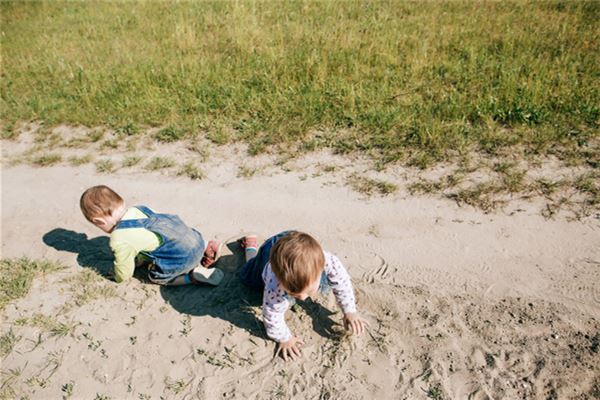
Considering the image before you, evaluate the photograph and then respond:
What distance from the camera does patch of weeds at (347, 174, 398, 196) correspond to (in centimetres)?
446

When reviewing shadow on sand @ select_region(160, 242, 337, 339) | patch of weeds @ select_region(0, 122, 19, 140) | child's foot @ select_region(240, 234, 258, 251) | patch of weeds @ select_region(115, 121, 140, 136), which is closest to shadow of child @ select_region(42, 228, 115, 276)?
shadow on sand @ select_region(160, 242, 337, 339)

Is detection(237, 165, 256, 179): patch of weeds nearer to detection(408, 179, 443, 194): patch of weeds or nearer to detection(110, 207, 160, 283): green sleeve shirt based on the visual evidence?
detection(110, 207, 160, 283): green sleeve shirt

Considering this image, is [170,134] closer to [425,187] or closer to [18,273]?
[18,273]

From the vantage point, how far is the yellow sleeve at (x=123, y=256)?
3502 mm

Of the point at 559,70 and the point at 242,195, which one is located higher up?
the point at 559,70

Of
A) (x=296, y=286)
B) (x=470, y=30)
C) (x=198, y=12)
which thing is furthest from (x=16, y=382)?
(x=198, y=12)

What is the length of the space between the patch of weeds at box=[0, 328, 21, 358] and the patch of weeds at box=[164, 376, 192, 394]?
1363 mm

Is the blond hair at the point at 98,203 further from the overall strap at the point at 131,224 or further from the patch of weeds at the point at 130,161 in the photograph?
the patch of weeds at the point at 130,161

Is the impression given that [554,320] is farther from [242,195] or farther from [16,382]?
[16,382]

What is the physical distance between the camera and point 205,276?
373 centimetres

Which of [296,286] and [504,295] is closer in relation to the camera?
[296,286]

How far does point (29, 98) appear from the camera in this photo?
6.88m

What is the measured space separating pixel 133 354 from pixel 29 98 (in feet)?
17.6

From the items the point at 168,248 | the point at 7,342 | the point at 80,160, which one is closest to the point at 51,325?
the point at 7,342
